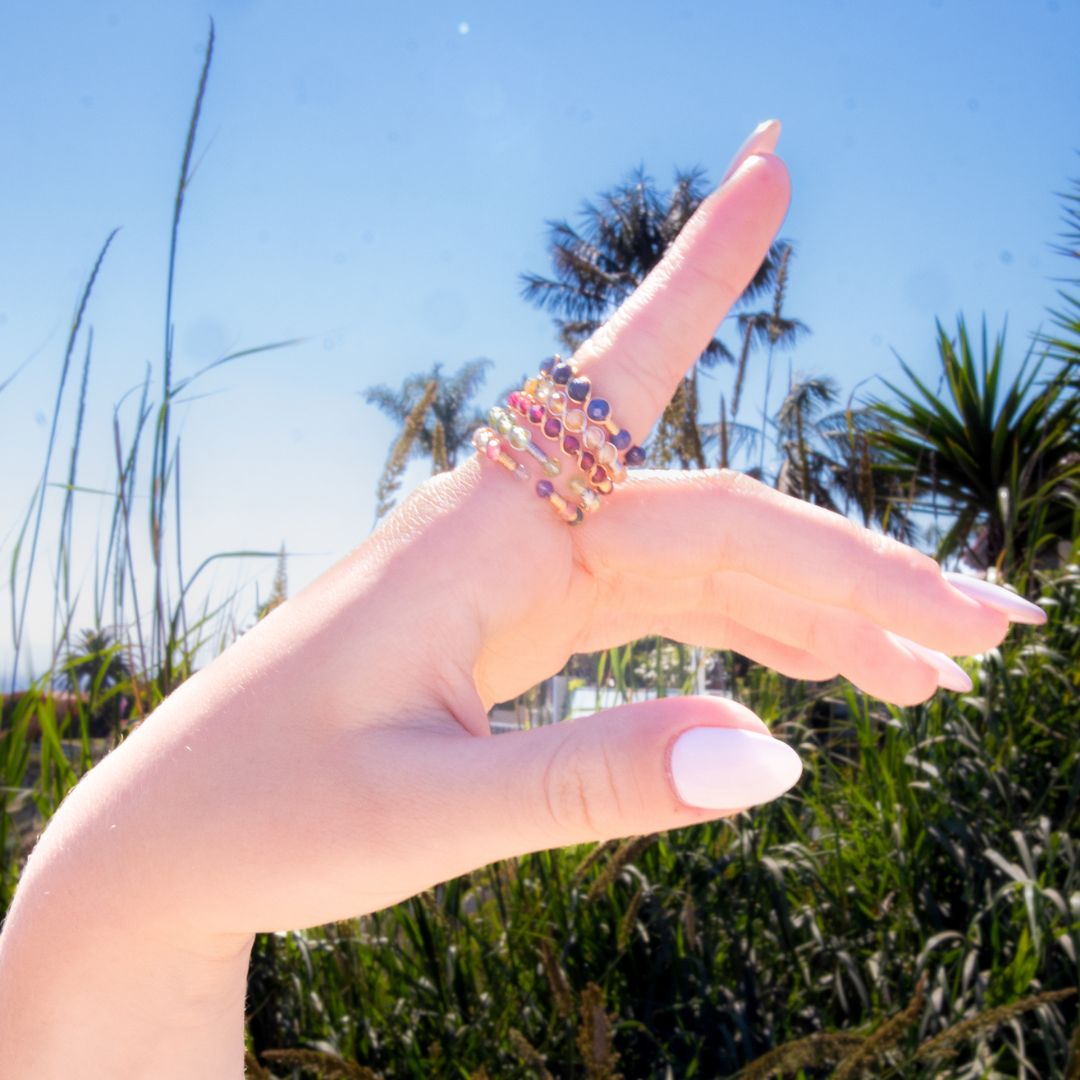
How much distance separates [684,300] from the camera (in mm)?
870

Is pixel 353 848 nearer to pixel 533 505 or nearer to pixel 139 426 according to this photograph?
pixel 533 505

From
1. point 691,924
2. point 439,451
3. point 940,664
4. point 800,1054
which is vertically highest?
point 439,451

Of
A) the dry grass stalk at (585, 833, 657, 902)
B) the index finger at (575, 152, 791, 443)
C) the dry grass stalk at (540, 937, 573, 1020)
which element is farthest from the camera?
the dry grass stalk at (585, 833, 657, 902)

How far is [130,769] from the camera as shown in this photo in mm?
620

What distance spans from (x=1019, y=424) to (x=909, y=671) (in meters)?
5.28

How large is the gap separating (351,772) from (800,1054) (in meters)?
0.76

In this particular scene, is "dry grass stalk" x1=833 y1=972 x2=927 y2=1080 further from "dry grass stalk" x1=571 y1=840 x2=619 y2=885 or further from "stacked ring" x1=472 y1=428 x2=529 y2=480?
"stacked ring" x1=472 y1=428 x2=529 y2=480

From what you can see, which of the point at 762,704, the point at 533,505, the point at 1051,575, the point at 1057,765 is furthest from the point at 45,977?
the point at 1051,575

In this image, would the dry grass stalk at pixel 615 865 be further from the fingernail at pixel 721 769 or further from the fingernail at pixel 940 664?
the fingernail at pixel 721 769

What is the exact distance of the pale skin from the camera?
59cm

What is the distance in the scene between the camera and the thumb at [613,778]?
1.90ft

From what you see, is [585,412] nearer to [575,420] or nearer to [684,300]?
[575,420]

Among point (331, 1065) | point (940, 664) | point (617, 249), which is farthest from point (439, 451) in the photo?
point (617, 249)

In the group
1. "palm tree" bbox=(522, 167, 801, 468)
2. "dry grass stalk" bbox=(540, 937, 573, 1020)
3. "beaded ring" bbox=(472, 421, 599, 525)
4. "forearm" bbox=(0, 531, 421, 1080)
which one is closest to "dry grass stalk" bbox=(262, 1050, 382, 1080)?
"dry grass stalk" bbox=(540, 937, 573, 1020)
